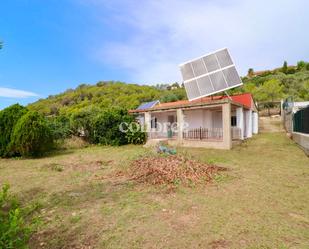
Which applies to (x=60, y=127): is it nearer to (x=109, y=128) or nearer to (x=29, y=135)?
(x=109, y=128)

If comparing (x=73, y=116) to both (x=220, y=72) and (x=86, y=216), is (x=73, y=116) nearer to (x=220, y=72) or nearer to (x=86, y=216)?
(x=220, y=72)

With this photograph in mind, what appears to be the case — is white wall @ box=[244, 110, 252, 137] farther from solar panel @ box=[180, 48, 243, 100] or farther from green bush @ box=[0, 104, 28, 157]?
green bush @ box=[0, 104, 28, 157]

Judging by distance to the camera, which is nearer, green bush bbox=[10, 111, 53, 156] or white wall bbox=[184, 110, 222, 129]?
green bush bbox=[10, 111, 53, 156]

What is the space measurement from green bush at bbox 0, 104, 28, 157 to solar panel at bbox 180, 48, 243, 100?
11.4 metres

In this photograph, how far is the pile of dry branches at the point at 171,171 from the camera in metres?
6.67

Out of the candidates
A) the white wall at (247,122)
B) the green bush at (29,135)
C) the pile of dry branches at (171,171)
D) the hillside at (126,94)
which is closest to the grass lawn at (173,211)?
the pile of dry branches at (171,171)

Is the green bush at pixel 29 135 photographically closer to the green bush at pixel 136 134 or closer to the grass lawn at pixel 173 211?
the grass lawn at pixel 173 211

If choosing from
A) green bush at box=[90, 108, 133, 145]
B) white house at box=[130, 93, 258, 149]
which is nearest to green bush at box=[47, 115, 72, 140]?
green bush at box=[90, 108, 133, 145]

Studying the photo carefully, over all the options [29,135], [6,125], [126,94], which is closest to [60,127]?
[6,125]

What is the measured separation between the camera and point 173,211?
459cm

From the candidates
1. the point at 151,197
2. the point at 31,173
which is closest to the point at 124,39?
the point at 31,173

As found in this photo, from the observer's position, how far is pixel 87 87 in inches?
1811

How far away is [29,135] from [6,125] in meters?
2.28

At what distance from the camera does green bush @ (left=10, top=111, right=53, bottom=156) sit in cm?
1212
